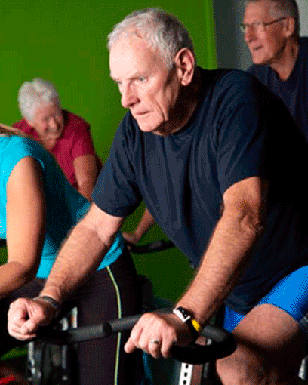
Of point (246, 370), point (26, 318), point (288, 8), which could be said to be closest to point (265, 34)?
point (288, 8)

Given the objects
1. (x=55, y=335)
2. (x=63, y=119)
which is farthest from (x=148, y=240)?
(x=55, y=335)

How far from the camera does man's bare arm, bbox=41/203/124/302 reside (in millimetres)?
1730

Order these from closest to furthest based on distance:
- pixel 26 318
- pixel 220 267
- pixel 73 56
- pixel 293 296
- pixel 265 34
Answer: pixel 220 267, pixel 26 318, pixel 293 296, pixel 265 34, pixel 73 56

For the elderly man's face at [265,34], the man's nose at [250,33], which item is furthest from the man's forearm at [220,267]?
the man's nose at [250,33]

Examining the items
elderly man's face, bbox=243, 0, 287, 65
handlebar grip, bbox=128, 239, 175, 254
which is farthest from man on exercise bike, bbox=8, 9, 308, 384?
elderly man's face, bbox=243, 0, 287, 65

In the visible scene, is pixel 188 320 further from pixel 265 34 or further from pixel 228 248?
pixel 265 34

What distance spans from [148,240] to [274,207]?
9.23ft

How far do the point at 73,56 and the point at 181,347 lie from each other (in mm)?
3234

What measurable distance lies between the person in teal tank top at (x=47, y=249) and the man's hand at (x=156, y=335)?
48 centimetres

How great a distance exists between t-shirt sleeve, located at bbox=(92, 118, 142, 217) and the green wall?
225 cm

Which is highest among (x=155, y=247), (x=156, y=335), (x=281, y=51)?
(x=281, y=51)

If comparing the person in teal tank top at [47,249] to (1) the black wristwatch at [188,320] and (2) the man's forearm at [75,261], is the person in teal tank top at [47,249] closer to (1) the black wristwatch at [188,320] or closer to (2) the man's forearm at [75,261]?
(2) the man's forearm at [75,261]

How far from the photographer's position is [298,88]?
10.5 ft

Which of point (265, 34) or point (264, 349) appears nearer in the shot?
point (264, 349)
